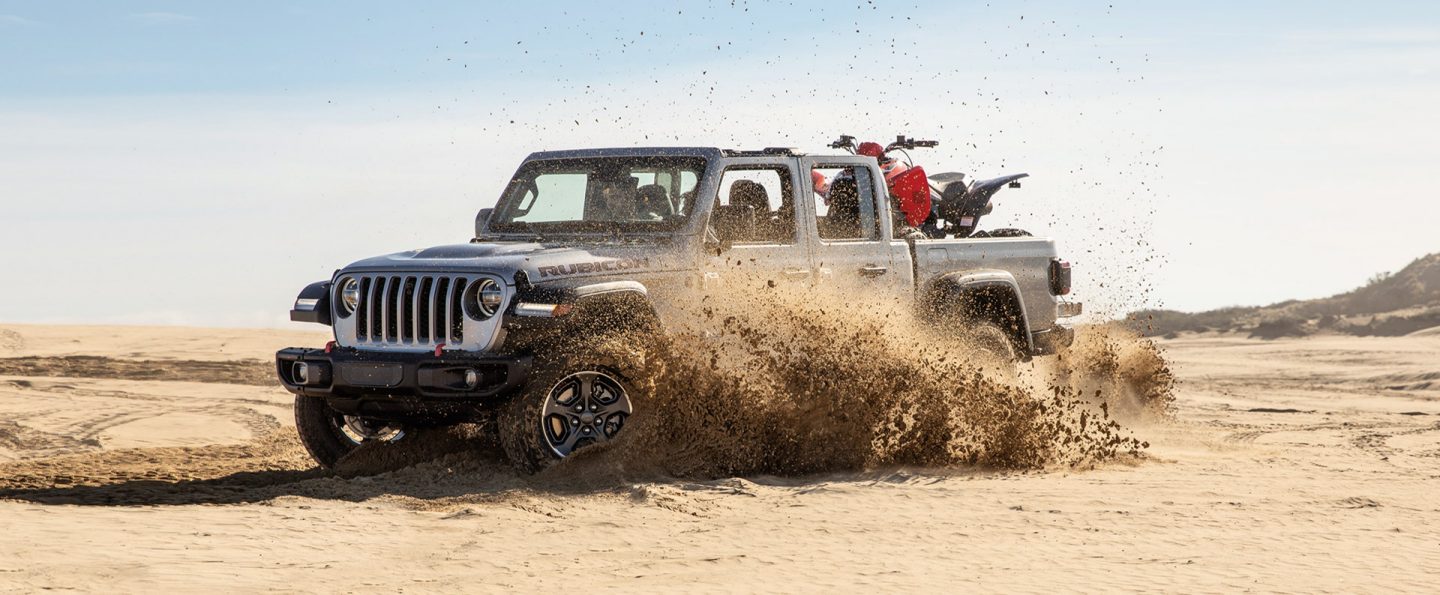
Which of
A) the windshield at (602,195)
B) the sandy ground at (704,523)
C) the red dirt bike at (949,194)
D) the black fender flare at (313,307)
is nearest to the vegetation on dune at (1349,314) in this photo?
the red dirt bike at (949,194)

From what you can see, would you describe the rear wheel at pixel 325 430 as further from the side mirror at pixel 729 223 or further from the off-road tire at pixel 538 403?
the side mirror at pixel 729 223

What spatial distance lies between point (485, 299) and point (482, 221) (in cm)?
189

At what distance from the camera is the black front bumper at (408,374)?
809 cm

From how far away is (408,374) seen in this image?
8.17m

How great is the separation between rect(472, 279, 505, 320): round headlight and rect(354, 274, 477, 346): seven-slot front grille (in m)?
0.07

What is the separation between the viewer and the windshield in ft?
30.6

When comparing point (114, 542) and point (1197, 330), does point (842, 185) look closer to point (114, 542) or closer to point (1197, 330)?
point (114, 542)

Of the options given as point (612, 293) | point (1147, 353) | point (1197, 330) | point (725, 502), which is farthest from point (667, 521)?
point (1197, 330)

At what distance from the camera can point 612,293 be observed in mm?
8461

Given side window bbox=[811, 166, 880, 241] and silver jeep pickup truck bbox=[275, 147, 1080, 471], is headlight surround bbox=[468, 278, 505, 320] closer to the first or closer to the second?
silver jeep pickup truck bbox=[275, 147, 1080, 471]

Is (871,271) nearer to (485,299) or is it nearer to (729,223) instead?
(729,223)

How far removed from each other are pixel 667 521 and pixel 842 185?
351cm

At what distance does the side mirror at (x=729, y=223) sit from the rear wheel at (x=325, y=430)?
2245mm

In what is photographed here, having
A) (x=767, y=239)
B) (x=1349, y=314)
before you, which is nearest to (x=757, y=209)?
(x=767, y=239)
